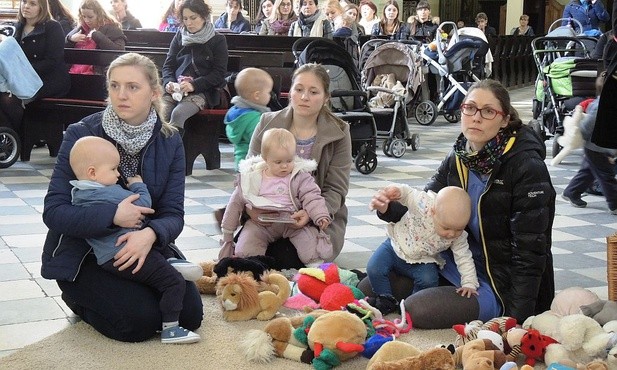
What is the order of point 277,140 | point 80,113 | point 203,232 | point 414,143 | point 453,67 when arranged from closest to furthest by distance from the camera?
point 277,140 → point 203,232 → point 80,113 → point 414,143 → point 453,67

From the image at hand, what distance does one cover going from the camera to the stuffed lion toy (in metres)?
3.59

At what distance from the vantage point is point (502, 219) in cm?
354

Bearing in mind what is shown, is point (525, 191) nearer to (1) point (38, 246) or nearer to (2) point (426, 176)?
(1) point (38, 246)

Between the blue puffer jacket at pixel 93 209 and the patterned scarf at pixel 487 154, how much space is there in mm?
1070

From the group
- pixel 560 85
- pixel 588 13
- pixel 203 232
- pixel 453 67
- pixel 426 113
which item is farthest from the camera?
pixel 588 13

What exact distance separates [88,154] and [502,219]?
59.0 inches

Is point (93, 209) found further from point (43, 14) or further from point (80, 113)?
point (43, 14)

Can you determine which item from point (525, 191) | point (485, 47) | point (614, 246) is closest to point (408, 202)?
point (525, 191)

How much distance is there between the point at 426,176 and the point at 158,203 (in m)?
4.44

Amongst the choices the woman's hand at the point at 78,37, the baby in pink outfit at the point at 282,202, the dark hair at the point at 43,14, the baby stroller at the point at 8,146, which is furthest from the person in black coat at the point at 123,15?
the baby in pink outfit at the point at 282,202

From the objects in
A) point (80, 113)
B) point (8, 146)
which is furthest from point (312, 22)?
point (8, 146)

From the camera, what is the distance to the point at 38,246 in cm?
487

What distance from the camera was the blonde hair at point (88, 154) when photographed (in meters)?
3.29

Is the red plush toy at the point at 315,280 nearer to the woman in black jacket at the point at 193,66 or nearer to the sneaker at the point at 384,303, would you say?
the sneaker at the point at 384,303
